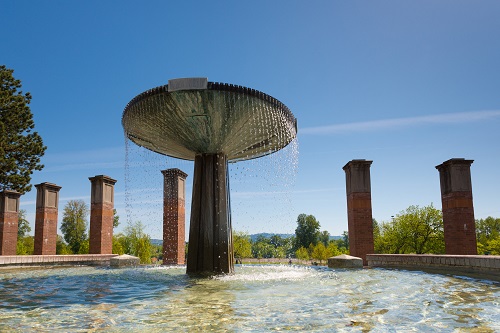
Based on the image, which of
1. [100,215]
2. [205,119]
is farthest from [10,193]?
[205,119]

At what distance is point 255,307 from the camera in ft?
17.8

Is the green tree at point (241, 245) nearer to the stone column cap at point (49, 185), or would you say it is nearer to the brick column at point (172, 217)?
the brick column at point (172, 217)

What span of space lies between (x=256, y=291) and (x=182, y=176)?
1307cm

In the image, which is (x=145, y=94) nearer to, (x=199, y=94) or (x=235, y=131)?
(x=199, y=94)

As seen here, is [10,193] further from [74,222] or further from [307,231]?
[307,231]

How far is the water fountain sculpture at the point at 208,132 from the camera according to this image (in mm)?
9227

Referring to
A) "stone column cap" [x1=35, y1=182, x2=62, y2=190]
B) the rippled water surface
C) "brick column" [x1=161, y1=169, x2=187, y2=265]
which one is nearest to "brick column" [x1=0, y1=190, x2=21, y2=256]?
"stone column cap" [x1=35, y1=182, x2=62, y2=190]

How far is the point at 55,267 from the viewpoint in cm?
1536

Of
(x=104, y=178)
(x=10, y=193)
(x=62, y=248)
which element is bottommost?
(x=62, y=248)

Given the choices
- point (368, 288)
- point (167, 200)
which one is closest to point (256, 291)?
point (368, 288)

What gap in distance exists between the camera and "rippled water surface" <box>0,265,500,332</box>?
4.30 m

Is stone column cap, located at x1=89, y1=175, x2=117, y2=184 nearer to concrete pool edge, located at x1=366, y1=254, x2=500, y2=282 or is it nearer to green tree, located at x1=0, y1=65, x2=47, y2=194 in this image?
green tree, located at x1=0, y1=65, x2=47, y2=194

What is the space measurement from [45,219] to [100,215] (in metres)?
3.24

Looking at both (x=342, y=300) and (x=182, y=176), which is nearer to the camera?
(x=342, y=300)
